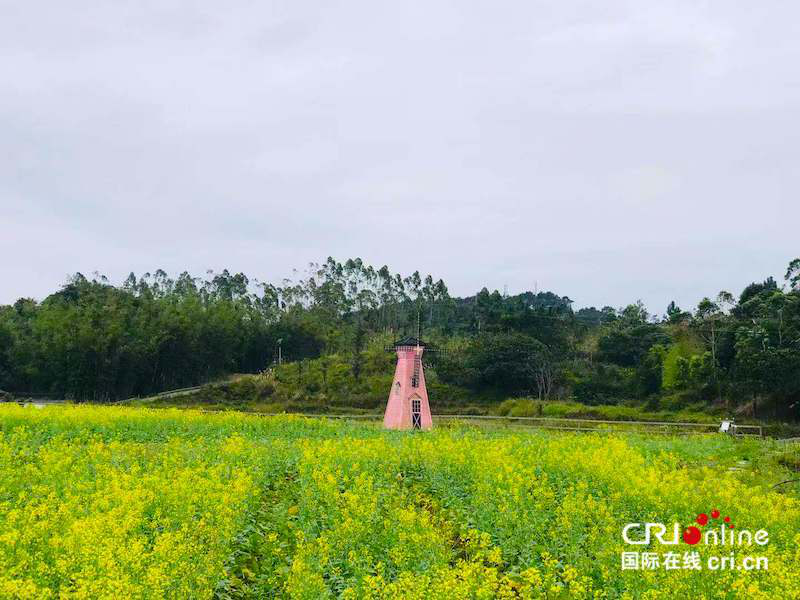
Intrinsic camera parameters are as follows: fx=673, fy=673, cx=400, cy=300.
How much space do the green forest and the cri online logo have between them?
3360 cm

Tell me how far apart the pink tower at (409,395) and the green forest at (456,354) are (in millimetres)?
15418

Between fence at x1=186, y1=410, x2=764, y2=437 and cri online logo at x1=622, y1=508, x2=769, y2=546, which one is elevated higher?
cri online logo at x1=622, y1=508, x2=769, y2=546

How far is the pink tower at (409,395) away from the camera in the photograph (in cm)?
3534

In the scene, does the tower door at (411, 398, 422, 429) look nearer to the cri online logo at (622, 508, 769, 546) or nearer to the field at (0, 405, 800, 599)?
the field at (0, 405, 800, 599)

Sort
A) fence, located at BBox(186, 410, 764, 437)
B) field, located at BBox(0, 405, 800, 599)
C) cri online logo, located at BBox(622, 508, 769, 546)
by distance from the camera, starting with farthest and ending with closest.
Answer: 1. fence, located at BBox(186, 410, 764, 437)
2. cri online logo, located at BBox(622, 508, 769, 546)
3. field, located at BBox(0, 405, 800, 599)

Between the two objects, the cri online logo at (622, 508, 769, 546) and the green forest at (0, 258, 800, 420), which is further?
the green forest at (0, 258, 800, 420)

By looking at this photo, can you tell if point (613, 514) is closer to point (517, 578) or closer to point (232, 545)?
point (517, 578)

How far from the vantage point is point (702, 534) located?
30.4 feet

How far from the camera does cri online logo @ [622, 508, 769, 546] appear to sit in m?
8.66

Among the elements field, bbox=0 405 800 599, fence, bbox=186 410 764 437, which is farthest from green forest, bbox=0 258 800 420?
field, bbox=0 405 800 599

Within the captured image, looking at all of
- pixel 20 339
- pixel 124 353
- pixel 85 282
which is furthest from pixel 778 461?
pixel 85 282

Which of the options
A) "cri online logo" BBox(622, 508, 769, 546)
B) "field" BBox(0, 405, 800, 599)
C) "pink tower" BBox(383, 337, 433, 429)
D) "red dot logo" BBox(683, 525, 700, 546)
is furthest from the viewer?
"pink tower" BBox(383, 337, 433, 429)

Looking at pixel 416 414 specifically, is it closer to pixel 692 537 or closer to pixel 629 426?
pixel 629 426

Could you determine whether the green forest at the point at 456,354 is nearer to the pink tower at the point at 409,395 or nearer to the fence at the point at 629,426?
the fence at the point at 629,426
